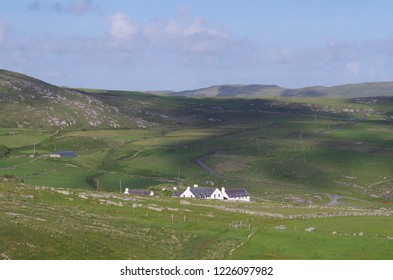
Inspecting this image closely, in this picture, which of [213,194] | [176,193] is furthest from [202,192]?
[176,193]

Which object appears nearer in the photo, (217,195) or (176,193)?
(176,193)

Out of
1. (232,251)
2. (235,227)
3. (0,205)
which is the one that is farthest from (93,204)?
(232,251)

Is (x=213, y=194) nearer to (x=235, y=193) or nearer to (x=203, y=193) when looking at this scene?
(x=203, y=193)

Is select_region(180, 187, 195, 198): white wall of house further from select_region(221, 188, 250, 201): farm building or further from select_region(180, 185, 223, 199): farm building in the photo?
select_region(221, 188, 250, 201): farm building

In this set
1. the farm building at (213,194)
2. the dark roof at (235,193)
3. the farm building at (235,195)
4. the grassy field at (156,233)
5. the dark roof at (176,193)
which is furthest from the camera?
the dark roof at (235,193)

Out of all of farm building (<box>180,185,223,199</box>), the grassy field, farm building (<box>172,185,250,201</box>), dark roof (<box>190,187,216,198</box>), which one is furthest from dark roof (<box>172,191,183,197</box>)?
the grassy field

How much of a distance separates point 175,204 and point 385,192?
307 feet

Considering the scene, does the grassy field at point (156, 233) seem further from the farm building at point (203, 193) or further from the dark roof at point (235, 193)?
the dark roof at point (235, 193)

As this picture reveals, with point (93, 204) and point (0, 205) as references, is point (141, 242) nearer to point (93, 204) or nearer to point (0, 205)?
point (0, 205)

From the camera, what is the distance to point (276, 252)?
64.4m

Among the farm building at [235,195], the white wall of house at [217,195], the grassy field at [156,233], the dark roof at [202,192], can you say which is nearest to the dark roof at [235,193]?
the farm building at [235,195]

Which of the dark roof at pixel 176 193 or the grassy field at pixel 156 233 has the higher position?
the grassy field at pixel 156 233

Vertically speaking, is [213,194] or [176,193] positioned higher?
[176,193]

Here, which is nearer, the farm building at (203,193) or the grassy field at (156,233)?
the grassy field at (156,233)
